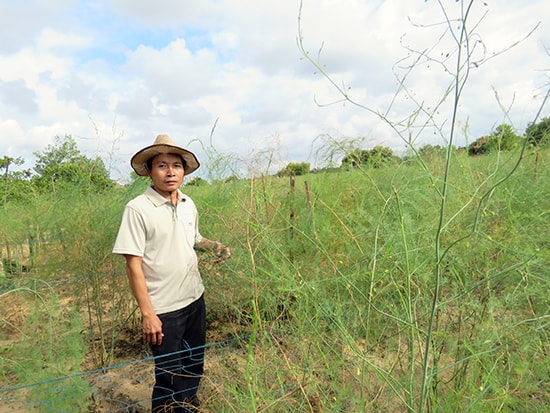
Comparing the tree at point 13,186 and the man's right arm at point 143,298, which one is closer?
the man's right arm at point 143,298

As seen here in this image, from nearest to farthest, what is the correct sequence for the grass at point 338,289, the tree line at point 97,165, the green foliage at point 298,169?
the grass at point 338,289, the tree line at point 97,165, the green foliage at point 298,169

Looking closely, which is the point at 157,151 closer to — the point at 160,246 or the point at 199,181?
the point at 160,246

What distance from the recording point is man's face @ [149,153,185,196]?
6.57ft

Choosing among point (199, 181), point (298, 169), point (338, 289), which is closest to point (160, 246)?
point (338, 289)

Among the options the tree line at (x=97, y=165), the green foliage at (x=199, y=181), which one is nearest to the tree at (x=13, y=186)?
the tree line at (x=97, y=165)

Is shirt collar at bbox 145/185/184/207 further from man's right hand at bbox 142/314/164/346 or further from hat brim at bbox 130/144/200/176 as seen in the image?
man's right hand at bbox 142/314/164/346

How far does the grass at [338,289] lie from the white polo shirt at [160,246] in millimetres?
360

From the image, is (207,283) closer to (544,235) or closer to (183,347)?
(183,347)

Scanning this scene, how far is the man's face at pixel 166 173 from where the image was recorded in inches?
78.8

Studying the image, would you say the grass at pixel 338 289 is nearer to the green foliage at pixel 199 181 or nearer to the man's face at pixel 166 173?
the green foliage at pixel 199 181

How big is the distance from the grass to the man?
268mm

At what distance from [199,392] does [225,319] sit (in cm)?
94

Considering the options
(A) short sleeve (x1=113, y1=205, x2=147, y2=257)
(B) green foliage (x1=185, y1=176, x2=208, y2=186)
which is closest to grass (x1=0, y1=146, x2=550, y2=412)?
(B) green foliage (x1=185, y1=176, x2=208, y2=186)

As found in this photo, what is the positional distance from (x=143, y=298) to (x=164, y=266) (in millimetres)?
185
